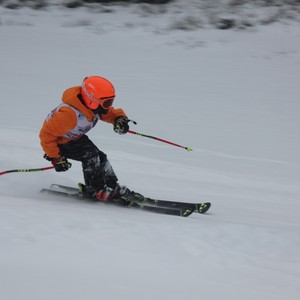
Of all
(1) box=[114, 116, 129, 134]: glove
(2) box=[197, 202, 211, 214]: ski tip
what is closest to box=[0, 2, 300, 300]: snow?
(2) box=[197, 202, 211, 214]: ski tip

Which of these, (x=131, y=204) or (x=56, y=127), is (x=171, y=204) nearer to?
(x=131, y=204)

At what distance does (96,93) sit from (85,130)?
49cm

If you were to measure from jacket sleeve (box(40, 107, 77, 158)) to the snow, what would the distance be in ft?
1.71

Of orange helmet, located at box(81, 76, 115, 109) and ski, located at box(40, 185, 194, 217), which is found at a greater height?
orange helmet, located at box(81, 76, 115, 109)

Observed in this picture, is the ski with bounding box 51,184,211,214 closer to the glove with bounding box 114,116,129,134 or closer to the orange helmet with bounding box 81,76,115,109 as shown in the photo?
the glove with bounding box 114,116,129,134

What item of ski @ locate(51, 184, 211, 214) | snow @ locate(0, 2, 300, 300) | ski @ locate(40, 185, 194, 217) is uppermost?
snow @ locate(0, 2, 300, 300)

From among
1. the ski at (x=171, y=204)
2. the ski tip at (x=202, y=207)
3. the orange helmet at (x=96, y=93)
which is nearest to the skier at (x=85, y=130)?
the orange helmet at (x=96, y=93)

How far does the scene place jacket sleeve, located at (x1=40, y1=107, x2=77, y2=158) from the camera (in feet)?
16.8

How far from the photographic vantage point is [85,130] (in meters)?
5.42

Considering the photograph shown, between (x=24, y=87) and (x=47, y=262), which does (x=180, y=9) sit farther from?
(x=47, y=262)

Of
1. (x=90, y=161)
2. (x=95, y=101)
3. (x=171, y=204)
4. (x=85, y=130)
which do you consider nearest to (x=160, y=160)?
(x=171, y=204)

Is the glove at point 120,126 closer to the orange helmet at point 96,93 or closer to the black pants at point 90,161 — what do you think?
the black pants at point 90,161

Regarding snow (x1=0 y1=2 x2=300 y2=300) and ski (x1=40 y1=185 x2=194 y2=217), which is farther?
ski (x1=40 y1=185 x2=194 y2=217)

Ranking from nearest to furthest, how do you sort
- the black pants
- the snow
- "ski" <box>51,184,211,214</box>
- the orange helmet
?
the snow → the orange helmet → the black pants → "ski" <box>51,184,211,214</box>
